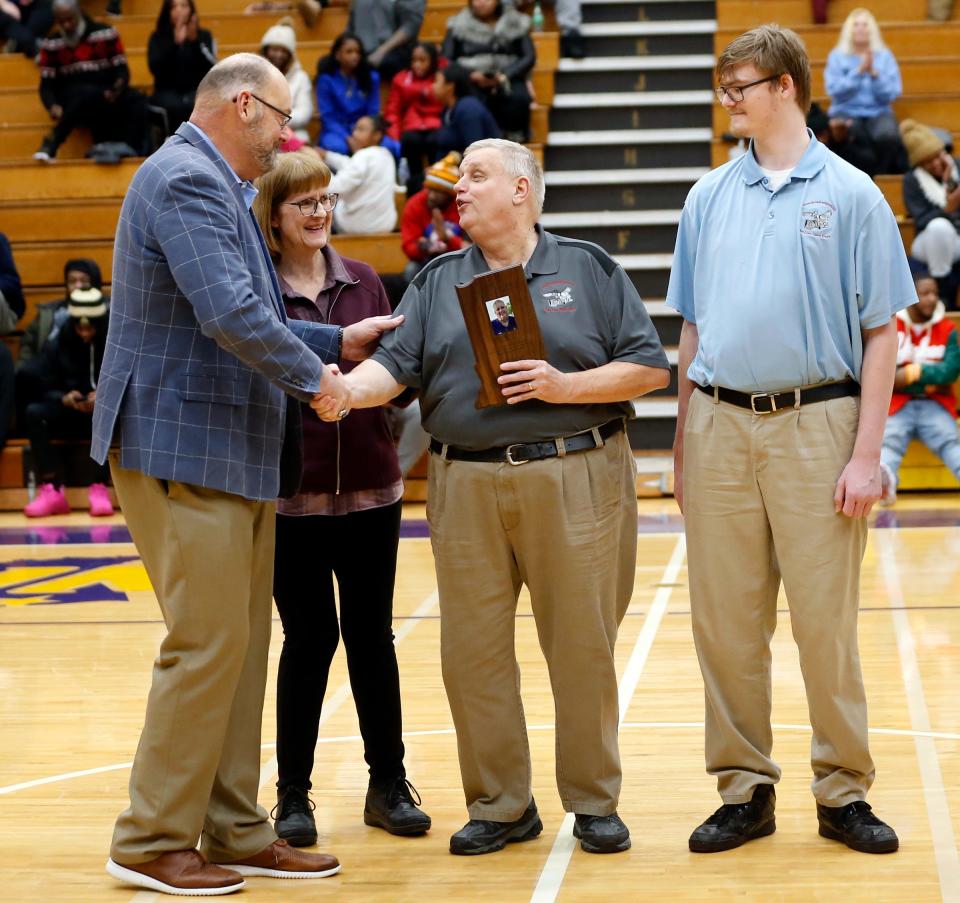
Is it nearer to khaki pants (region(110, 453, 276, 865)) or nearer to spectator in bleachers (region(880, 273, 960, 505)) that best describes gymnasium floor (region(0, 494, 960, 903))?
khaki pants (region(110, 453, 276, 865))

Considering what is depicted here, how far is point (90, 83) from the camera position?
12.0m

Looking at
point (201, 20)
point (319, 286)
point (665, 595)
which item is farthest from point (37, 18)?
point (319, 286)

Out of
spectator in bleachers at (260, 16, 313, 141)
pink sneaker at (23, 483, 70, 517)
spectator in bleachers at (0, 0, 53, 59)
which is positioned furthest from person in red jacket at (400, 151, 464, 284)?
spectator in bleachers at (0, 0, 53, 59)

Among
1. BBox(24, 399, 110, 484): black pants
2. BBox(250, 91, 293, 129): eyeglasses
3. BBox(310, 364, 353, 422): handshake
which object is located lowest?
BBox(24, 399, 110, 484): black pants

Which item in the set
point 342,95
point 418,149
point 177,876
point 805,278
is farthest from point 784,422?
point 342,95

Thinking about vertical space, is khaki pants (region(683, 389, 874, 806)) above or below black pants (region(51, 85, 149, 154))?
below

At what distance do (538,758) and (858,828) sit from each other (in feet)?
3.71

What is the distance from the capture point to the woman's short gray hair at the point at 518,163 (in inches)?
142

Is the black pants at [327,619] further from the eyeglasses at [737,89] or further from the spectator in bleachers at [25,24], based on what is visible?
the spectator in bleachers at [25,24]

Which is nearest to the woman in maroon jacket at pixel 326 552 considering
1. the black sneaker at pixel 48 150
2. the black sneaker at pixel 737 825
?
the black sneaker at pixel 737 825

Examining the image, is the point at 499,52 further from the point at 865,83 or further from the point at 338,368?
the point at 338,368

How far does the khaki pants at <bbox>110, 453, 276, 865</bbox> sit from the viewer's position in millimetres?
3344

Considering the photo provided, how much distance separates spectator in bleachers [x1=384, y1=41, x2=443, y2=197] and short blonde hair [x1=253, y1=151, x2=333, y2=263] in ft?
25.1

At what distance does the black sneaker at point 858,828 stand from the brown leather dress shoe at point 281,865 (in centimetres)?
118
